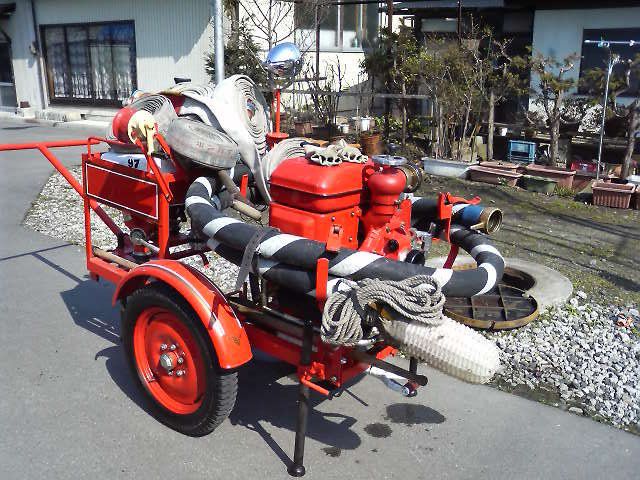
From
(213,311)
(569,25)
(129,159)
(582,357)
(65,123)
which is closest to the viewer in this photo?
(213,311)

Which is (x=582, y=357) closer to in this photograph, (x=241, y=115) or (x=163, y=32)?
(x=241, y=115)

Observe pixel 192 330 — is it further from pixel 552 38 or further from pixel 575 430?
pixel 552 38

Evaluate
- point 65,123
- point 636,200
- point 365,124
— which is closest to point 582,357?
point 636,200

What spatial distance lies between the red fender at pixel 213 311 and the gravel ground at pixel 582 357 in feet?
6.17

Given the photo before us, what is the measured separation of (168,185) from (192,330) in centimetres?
95

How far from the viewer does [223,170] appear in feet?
11.9

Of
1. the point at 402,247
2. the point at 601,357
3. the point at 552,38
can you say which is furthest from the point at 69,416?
the point at 552,38

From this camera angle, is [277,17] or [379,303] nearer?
[379,303]

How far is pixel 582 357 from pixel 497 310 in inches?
30.8

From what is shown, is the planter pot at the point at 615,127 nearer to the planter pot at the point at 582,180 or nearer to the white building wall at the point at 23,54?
the planter pot at the point at 582,180

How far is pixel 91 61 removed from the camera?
18.5 meters

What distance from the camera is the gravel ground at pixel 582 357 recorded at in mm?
3816

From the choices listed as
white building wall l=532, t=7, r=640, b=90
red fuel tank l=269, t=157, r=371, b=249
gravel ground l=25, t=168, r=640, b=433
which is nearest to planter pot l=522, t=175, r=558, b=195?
white building wall l=532, t=7, r=640, b=90

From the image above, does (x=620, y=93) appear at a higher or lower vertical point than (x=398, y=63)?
lower
